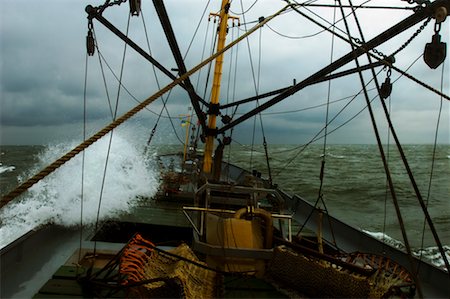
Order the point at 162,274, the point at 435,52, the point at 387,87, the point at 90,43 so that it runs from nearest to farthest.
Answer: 1. the point at 435,52
2. the point at 162,274
3. the point at 387,87
4. the point at 90,43

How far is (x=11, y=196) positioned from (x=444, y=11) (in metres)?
4.37

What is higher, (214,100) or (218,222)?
(214,100)

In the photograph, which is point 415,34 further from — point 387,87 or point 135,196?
point 135,196

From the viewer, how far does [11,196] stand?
2.08 m

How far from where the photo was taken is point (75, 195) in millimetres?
9633

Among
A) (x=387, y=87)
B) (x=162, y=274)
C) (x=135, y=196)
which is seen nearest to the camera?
(x=162, y=274)

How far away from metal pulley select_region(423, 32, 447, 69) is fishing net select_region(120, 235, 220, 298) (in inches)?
154

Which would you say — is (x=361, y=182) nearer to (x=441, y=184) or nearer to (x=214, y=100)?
(x=441, y=184)

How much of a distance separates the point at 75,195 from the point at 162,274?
6860 mm

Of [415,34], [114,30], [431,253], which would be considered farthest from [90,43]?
[431,253]

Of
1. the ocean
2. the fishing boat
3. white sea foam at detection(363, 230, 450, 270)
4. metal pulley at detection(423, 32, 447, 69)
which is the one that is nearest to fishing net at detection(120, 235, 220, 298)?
the fishing boat

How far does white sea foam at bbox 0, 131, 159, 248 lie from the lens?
25.4ft

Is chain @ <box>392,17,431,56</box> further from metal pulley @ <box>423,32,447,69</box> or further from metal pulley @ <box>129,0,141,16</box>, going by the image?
metal pulley @ <box>129,0,141,16</box>

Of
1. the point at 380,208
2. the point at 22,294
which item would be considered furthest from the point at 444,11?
the point at 380,208
